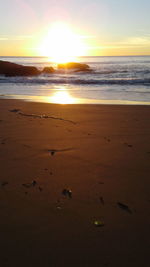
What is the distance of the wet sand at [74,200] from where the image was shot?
202 centimetres

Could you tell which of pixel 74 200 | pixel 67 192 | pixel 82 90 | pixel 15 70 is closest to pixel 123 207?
pixel 74 200

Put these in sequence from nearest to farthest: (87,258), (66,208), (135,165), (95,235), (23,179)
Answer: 1. (87,258)
2. (95,235)
3. (66,208)
4. (23,179)
5. (135,165)

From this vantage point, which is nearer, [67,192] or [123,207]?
[123,207]

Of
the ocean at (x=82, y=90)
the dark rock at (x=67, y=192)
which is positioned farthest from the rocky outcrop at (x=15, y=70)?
the dark rock at (x=67, y=192)

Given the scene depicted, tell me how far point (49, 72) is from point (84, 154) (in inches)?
1276

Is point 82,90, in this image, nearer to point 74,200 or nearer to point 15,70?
point 74,200

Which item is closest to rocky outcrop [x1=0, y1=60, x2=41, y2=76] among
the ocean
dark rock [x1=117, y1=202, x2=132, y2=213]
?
the ocean

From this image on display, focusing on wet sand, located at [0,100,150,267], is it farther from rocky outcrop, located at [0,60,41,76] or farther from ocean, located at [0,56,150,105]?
rocky outcrop, located at [0,60,41,76]

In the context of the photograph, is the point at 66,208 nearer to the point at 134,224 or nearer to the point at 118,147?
the point at 134,224

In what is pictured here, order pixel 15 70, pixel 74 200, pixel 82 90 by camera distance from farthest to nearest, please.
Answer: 1. pixel 15 70
2. pixel 82 90
3. pixel 74 200

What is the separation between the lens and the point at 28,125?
563 cm

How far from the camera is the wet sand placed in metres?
2.02

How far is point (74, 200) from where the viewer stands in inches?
105

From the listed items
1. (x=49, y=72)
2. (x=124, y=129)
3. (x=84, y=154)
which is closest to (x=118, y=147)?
(x=84, y=154)
